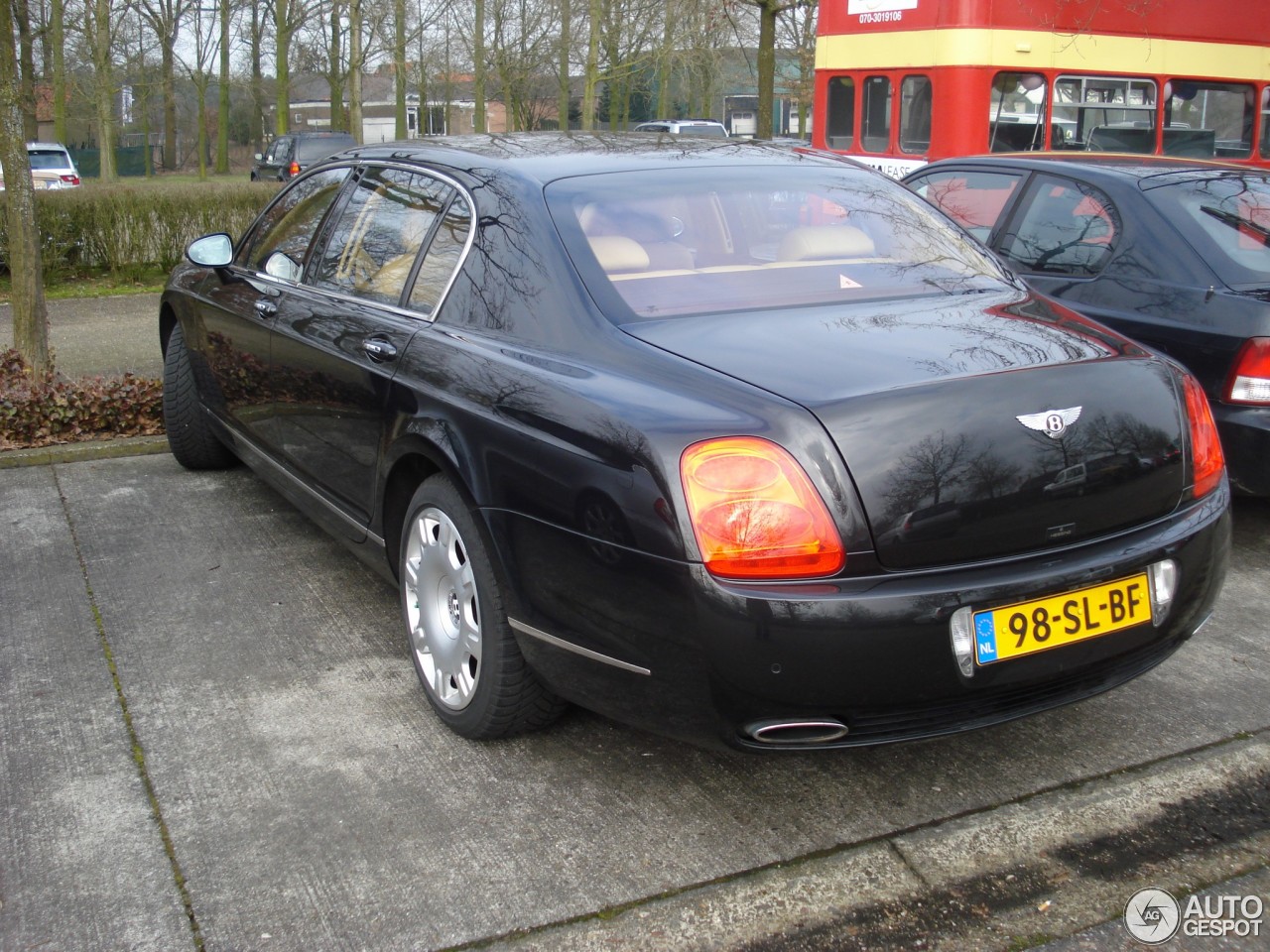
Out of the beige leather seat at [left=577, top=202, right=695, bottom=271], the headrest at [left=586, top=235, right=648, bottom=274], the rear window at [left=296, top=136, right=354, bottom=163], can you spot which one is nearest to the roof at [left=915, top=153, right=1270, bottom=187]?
the beige leather seat at [left=577, top=202, right=695, bottom=271]

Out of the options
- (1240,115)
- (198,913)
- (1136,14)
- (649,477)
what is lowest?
(198,913)

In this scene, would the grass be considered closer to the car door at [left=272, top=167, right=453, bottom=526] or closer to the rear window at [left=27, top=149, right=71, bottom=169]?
the car door at [left=272, top=167, right=453, bottom=526]

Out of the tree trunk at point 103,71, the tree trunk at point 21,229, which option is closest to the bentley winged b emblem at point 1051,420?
the tree trunk at point 21,229

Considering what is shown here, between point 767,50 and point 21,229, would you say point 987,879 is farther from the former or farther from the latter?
point 767,50

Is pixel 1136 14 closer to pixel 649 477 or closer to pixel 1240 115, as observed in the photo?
pixel 1240 115

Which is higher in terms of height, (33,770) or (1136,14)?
(1136,14)

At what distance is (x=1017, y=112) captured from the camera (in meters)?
11.6

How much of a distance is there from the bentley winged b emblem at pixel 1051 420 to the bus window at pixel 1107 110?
32.9 ft

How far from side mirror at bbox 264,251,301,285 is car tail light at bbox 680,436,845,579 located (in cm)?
241

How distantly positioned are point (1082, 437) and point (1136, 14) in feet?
34.5

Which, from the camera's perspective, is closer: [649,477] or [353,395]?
[649,477]

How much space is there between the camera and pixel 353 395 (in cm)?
371

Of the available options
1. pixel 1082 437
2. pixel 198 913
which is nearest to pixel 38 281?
pixel 198 913

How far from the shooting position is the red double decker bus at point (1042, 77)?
11.3 meters
